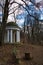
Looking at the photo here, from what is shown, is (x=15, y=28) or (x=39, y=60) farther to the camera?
(x=15, y=28)

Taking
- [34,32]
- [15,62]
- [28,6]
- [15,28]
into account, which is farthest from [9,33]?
[34,32]

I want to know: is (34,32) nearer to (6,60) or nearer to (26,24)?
(26,24)

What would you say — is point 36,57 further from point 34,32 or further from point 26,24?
point 26,24

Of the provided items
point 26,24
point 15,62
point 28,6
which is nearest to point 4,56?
point 15,62

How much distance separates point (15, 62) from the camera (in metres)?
12.4

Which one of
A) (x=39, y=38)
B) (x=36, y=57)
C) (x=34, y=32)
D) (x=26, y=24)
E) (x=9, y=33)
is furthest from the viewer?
(x=26, y=24)

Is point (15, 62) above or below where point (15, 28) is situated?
below

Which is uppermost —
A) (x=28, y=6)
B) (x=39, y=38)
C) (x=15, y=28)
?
(x=28, y=6)

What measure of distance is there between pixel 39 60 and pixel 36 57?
103cm

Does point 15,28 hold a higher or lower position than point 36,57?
higher

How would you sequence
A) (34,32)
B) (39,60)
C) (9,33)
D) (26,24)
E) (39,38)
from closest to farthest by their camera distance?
(39,60) < (9,33) < (39,38) < (34,32) < (26,24)

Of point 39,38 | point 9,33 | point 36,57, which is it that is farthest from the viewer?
point 39,38

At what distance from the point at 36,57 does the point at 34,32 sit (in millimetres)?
22967

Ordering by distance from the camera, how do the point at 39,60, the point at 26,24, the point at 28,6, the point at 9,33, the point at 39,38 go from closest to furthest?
the point at 39,60, the point at 28,6, the point at 9,33, the point at 39,38, the point at 26,24
